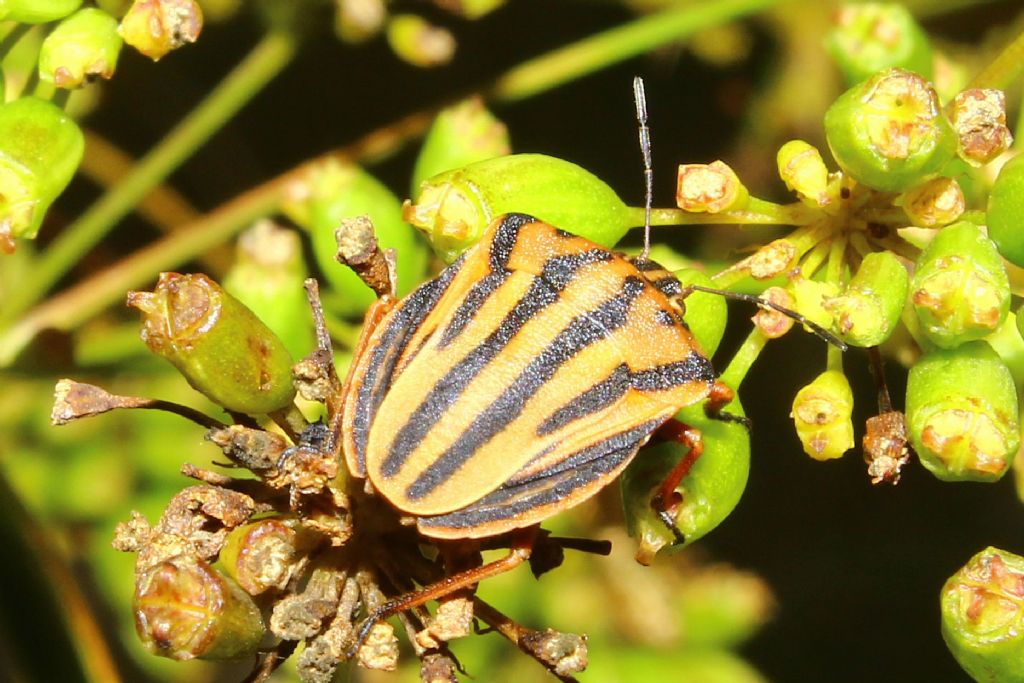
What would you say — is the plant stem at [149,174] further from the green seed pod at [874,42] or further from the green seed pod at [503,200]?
the green seed pod at [874,42]

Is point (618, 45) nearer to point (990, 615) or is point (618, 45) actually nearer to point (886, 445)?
point (886, 445)

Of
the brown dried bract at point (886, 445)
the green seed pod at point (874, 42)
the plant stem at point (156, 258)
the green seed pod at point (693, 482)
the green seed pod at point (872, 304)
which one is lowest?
the plant stem at point (156, 258)

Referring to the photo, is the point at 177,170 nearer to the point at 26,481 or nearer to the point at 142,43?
the point at 26,481

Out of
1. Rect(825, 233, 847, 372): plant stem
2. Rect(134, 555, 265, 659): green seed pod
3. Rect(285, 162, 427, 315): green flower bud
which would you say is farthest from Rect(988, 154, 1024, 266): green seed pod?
Rect(134, 555, 265, 659): green seed pod

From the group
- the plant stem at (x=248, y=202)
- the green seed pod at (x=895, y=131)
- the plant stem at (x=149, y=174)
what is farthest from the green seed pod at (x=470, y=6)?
the green seed pod at (x=895, y=131)

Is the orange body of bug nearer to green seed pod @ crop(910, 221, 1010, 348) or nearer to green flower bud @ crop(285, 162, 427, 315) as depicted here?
green seed pod @ crop(910, 221, 1010, 348)

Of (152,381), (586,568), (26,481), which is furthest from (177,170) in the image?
(586,568)

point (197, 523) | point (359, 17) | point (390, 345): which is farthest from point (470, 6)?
point (197, 523)
